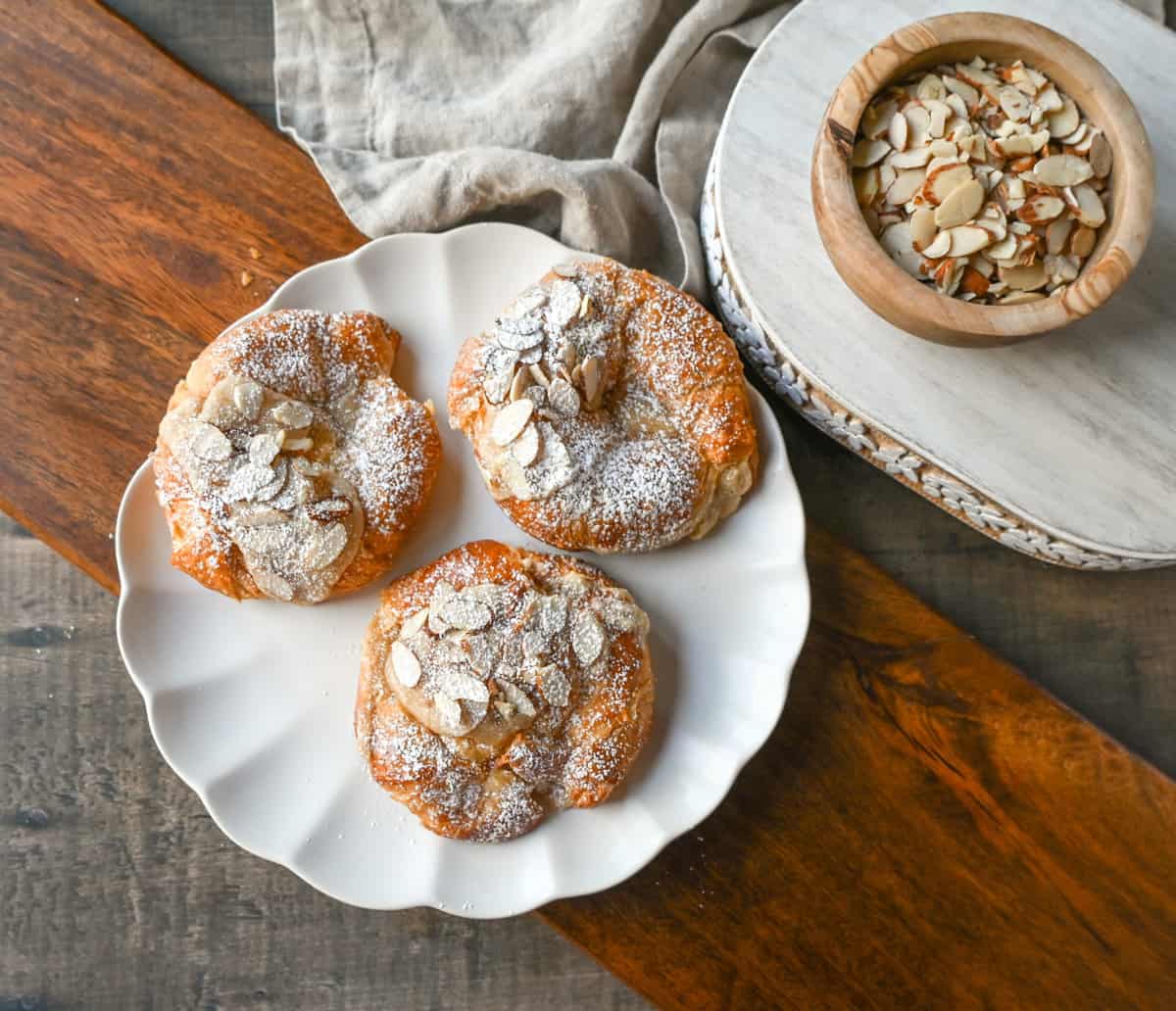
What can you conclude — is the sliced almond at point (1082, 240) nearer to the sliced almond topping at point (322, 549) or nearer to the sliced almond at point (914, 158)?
the sliced almond at point (914, 158)

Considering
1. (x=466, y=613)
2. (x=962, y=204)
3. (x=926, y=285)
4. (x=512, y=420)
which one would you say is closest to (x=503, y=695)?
(x=466, y=613)

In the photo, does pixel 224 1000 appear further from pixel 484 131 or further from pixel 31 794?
pixel 484 131

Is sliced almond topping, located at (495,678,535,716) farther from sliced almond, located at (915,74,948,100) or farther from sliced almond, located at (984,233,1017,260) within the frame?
sliced almond, located at (915,74,948,100)

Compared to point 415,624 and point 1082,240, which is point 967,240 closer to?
point 1082,240

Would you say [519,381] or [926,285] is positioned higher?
[926,285]

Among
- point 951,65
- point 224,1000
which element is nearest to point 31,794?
point 224,1000
